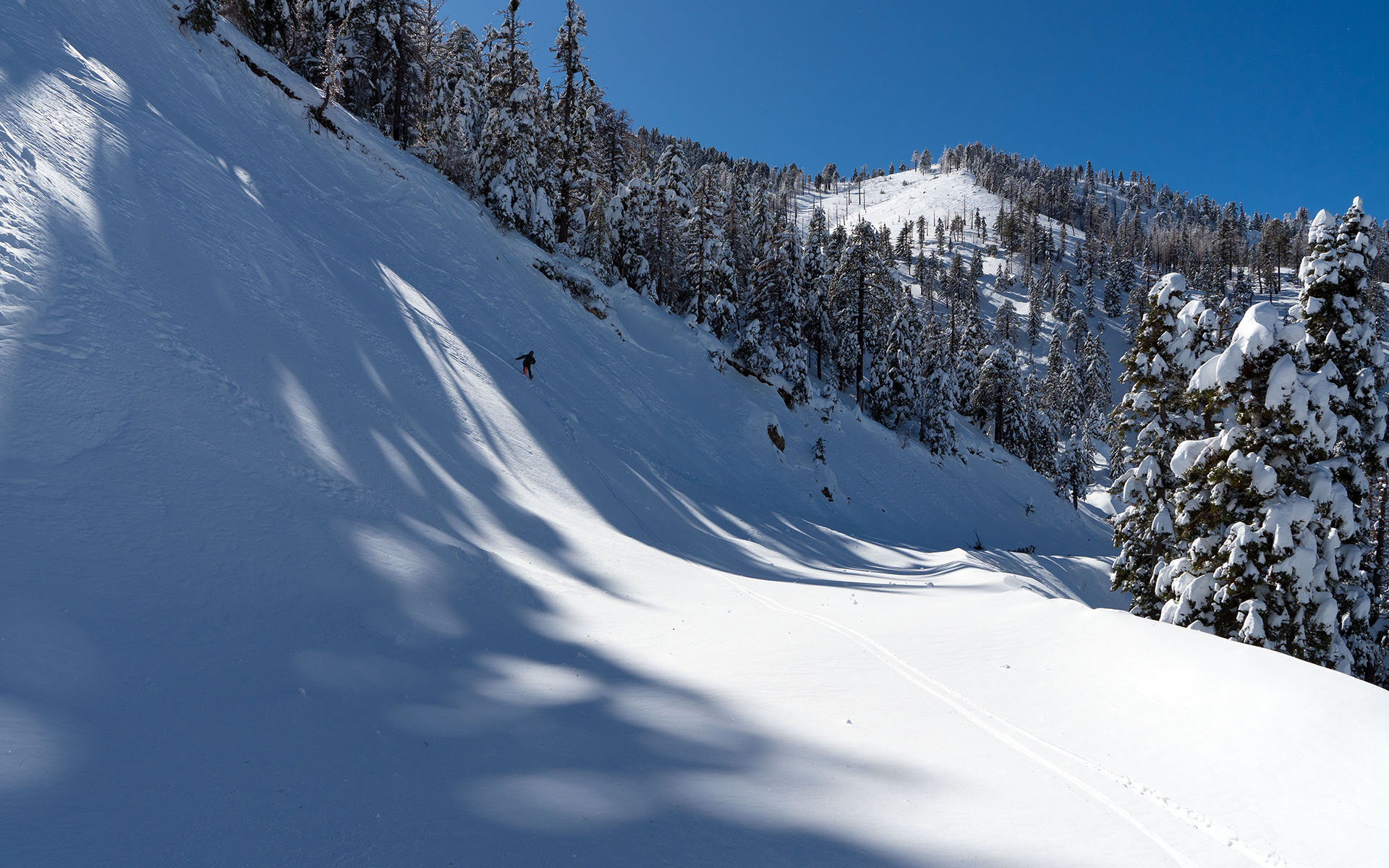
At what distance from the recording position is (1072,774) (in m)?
5.30

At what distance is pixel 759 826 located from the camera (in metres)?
4.34

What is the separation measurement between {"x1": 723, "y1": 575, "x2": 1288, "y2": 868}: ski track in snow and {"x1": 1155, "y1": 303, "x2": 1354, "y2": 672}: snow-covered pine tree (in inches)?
368

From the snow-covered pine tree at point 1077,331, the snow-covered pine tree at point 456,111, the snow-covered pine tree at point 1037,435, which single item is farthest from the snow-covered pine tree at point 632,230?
the snow-covered pine tree at point 1077,331

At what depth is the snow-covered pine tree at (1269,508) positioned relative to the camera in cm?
1270

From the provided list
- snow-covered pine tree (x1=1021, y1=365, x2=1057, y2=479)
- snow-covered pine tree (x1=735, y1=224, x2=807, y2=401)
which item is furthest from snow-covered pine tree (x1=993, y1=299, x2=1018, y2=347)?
snow-covered pine tree (x1=735, y1=224, x2=807, y2=401)

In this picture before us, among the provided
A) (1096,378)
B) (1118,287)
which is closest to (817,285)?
(1096,378)

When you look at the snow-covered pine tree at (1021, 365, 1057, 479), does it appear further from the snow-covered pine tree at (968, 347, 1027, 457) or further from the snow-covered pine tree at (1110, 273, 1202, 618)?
the snow-covered pine tree at (1110, 273, 1202, 618)

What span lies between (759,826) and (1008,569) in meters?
25.8

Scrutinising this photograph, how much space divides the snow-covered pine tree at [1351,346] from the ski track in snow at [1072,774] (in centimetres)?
1269

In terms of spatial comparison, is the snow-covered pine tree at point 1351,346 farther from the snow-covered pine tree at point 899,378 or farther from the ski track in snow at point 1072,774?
the snow-covered pine tree at point 899,378

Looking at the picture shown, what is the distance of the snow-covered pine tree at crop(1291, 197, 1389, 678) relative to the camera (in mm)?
14047

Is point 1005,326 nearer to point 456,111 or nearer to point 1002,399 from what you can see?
point 1002,399

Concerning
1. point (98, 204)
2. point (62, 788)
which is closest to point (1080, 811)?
point (62, 788)

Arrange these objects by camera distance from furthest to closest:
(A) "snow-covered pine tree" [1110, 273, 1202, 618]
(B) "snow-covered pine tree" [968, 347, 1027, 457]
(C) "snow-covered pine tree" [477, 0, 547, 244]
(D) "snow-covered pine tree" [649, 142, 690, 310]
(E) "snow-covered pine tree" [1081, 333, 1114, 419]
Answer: (E) "snow-covered pine tree" [1081, 333, 1114, 419], (B) "snow-covered pine tree" [968, 347, 1027, 457], (D) "snow-covered pine tree" [649, 142, 690, 310], (C) "snow-covered pine tree" [477, 0, 547, 244], (A) "snow-covered pine tree" [1110, 273, 1202, 618]
